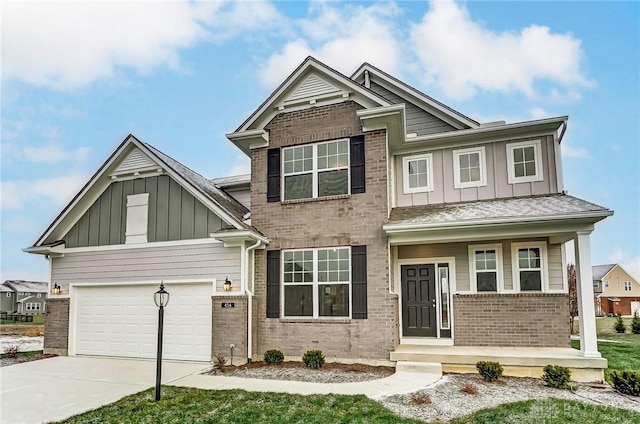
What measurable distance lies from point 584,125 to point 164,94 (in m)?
21.1

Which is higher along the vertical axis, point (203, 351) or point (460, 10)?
point (460, 10)

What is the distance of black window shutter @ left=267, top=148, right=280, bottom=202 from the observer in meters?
11.3

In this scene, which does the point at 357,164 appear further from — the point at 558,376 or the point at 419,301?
the point at 558,376

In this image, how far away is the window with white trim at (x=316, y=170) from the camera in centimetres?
1081

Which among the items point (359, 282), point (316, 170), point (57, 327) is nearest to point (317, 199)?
point (316, 170)

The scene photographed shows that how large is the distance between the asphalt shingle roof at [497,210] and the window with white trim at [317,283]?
1.70 m

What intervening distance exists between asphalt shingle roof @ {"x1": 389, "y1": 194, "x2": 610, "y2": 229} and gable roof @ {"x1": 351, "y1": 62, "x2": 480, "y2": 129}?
2476 mm

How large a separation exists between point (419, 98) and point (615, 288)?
45.4 meters

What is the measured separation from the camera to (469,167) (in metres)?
11.6

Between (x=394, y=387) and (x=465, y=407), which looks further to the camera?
(x=394, y=387)

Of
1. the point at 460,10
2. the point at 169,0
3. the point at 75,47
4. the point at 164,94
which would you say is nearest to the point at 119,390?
the point at 169,0

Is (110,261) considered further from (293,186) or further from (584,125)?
(584,125)

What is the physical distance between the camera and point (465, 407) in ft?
21.8

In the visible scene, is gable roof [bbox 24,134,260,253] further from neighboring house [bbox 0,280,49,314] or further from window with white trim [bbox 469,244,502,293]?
neighboring house [bbox 0,280,49,314]
